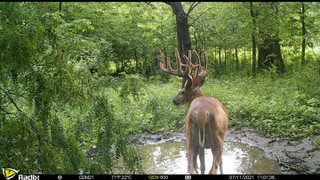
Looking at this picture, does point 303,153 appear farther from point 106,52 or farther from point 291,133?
point 106,52

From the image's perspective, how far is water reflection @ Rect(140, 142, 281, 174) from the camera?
5.49 metres

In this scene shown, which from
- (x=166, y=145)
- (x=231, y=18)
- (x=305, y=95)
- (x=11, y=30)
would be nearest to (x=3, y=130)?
(x=11, y=30)

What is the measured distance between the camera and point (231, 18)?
12430 mm

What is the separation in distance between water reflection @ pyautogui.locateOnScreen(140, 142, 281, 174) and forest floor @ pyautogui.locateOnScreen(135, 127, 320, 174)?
0.18 metres

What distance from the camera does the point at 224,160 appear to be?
602 centimetres

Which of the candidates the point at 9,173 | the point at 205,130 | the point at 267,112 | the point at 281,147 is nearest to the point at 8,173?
the point at 9,173

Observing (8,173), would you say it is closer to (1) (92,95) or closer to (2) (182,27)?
(1) (92,95)

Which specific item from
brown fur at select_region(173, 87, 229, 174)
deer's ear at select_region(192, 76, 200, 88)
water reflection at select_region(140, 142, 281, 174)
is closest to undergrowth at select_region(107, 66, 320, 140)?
water reflection at select_region(140, 142, 281, 174)

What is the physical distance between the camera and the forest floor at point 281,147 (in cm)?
521

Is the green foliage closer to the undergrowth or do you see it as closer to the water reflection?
the undergrowth

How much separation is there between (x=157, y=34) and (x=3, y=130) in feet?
63.0

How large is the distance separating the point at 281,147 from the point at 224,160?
1251mm

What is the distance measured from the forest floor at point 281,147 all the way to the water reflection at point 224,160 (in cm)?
18

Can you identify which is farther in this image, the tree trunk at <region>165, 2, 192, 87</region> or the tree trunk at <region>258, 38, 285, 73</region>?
the tree trunk at <region>258, 38, 285, 73</region>
